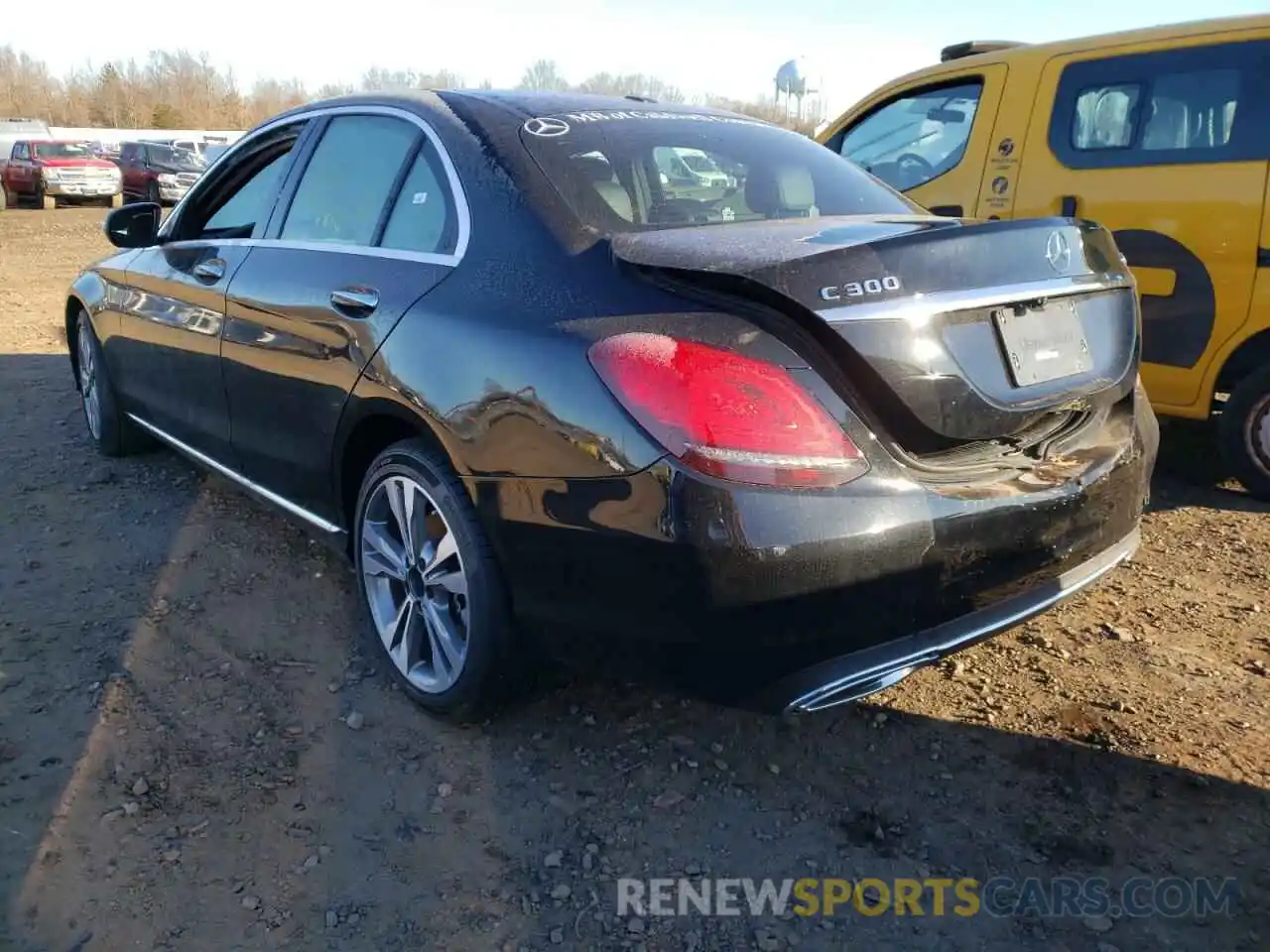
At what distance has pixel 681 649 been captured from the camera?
2.14m

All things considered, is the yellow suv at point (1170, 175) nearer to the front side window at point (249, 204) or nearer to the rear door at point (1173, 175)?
the rear door at point (1173, 175)

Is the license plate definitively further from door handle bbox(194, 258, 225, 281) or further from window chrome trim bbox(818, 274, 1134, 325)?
door handle bbox(194, 258, 225, 281)

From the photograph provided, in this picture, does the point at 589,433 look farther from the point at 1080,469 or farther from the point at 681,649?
the point at 1080,469

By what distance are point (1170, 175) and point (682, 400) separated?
11.0 ft

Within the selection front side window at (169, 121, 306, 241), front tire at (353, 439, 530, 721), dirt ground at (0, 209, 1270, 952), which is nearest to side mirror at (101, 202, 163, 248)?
front side window at (169, 121, 306, 241)

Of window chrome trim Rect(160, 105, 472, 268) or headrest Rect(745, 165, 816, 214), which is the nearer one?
window chrome trim Rect(160, 105, 472, 268)

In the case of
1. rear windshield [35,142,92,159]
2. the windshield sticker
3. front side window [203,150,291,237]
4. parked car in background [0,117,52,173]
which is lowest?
front side window [203,150,291,237]

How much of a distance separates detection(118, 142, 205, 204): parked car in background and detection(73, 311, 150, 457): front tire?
18539 mm

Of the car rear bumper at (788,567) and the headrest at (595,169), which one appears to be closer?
the car rear bumper at (788,567)

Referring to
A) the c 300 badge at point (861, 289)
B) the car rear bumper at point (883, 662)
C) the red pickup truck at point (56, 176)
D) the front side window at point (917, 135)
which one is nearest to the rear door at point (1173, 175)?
the front side window at point (917, 135)

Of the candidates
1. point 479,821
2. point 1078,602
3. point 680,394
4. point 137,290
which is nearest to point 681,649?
point 680,394

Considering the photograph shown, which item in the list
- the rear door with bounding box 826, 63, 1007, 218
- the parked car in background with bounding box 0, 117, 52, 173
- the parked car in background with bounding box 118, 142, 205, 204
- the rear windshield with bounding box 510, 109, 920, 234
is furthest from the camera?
the parked car in background with bounding box 0, 117, 52, 173

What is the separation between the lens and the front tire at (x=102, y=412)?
4.86 meters

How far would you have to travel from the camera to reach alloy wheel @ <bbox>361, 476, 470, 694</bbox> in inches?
106
